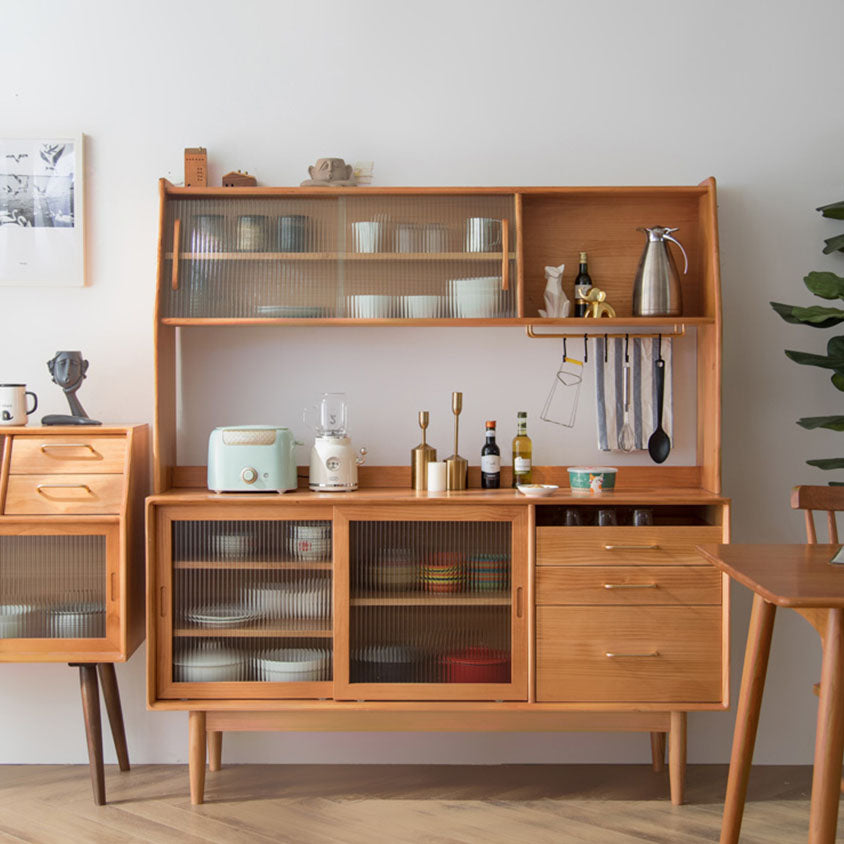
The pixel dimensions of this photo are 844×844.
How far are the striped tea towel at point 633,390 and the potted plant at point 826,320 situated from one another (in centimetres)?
42

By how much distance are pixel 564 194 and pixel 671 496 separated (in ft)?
3.47

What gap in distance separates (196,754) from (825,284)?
2.47 m

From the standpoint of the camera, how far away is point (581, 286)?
3262 millimetres

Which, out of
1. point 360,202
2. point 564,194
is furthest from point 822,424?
point 360,202

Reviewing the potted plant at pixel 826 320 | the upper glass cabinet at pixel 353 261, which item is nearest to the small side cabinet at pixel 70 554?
the upper glass cabinet at pixel 353 261

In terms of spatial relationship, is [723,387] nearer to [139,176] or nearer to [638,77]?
[638,77]

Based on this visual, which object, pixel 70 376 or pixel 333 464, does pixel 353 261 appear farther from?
pixel 70 376

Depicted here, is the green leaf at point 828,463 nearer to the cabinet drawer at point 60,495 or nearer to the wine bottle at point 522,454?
the wine bottle at point 522,454

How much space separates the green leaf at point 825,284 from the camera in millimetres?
3012

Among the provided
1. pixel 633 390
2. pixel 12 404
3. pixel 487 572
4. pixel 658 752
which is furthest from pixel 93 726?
pixel 633 390

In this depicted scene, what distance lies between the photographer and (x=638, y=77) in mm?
3346

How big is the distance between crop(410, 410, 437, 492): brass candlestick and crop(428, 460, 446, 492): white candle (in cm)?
7

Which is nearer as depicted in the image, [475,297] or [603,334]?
[475,297]

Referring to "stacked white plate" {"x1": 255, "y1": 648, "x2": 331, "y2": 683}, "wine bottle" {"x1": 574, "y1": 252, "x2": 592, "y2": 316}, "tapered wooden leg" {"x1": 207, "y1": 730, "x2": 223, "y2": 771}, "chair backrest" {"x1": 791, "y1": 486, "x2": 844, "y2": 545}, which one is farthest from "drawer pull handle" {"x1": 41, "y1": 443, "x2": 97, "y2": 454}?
"chair backrest" {"x1": 791, "y1": 486, "x2": 844, "y2": 545}
